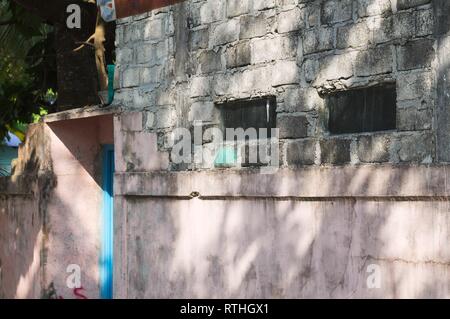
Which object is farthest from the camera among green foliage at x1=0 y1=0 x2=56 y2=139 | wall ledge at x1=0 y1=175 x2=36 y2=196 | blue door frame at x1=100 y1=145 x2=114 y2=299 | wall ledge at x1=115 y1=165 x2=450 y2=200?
green foliage at x1=0 y1=0 x2=56 y2=139

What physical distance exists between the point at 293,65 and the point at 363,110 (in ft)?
2.24

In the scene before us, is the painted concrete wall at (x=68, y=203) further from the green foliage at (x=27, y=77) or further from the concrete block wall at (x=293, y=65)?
the green foliage at (x=27, y=77)

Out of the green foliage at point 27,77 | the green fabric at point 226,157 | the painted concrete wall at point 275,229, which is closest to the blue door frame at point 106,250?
the painted concrete wall at point 275,229

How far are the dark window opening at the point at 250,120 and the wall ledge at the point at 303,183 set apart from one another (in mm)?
148

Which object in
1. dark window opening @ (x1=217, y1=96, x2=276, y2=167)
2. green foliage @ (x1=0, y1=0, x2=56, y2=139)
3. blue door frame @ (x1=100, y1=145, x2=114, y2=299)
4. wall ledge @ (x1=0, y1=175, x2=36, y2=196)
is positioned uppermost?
green foliage @ (x1=0, y1=0, x2=56, y2=139)

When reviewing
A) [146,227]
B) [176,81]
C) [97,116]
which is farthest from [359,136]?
[97,116]

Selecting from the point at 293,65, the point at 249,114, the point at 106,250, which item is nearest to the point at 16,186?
the point at 106,250

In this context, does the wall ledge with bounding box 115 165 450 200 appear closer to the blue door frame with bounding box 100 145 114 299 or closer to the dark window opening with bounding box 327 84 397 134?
the dark window opening with bounding box 327 84 397 134

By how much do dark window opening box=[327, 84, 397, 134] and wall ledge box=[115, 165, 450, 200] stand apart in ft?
0.93

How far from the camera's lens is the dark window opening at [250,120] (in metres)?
6.12

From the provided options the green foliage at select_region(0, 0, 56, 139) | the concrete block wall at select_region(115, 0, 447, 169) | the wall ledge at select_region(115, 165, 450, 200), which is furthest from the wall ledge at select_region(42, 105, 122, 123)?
the green foliage at select_region(0, 0, 56, 139)

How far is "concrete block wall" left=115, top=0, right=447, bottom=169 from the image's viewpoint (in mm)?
5078

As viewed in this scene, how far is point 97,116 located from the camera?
7844 mm

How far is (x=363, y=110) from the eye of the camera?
546 centimetres
